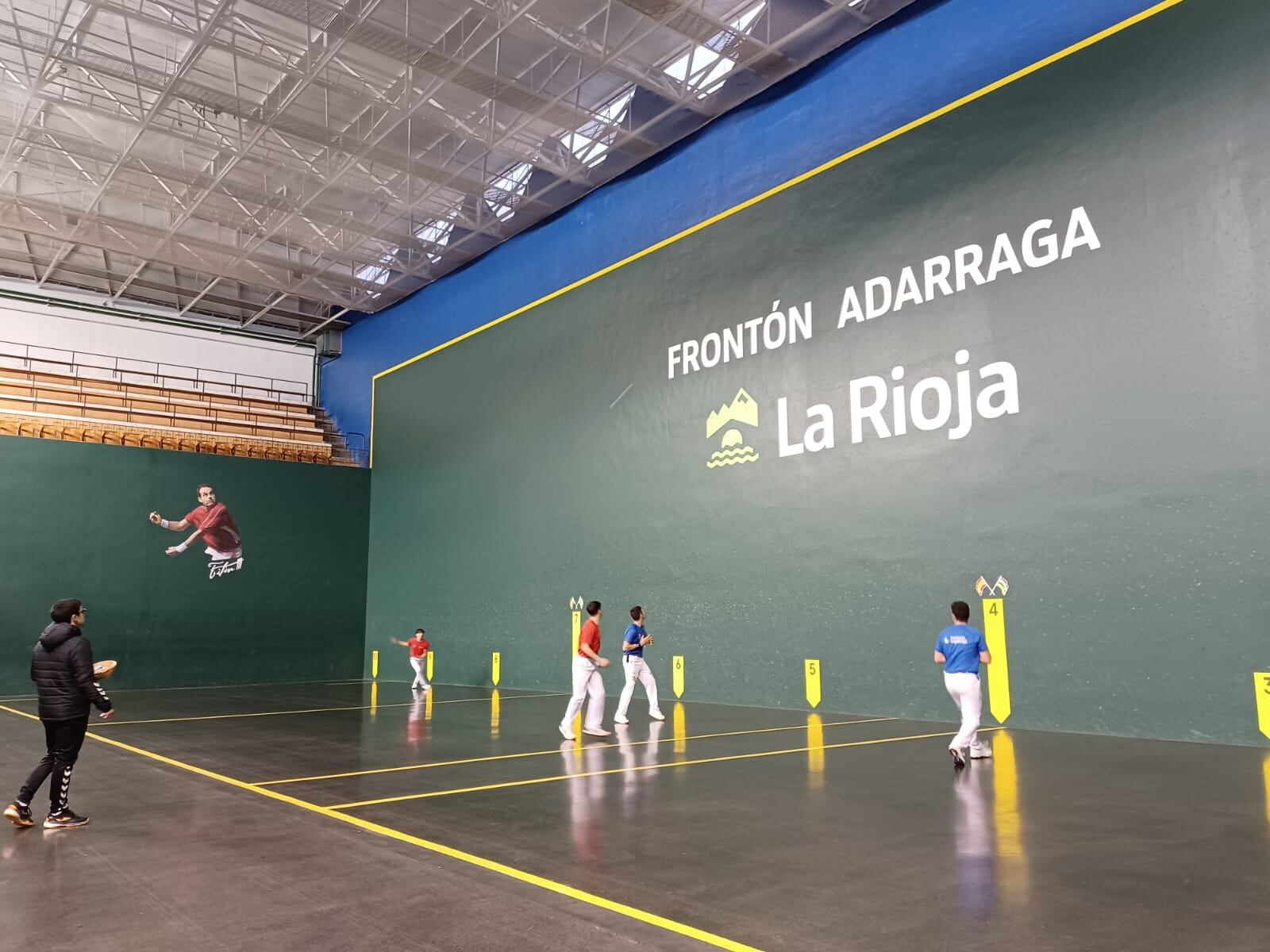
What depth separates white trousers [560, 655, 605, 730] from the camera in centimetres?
930

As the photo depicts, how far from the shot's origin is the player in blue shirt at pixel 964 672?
7.30 metres

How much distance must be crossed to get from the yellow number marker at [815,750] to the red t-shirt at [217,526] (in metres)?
13.5

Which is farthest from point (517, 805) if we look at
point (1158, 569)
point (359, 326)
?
point (359, 326)

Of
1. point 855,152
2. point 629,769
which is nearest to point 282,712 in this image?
point 629,769

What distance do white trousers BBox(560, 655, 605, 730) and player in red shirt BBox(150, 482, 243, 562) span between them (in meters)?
12.5

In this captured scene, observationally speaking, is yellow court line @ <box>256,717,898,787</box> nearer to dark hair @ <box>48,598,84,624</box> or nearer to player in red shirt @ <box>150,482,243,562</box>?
dark hair @ <box>48,598,84,624</box>

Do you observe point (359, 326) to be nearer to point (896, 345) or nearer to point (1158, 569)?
point (896, 345)

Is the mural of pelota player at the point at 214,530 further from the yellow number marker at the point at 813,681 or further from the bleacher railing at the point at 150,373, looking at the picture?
the yellow number marker at the point at 813,681

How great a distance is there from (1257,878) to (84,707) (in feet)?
20.1

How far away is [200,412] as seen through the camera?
22.9 m

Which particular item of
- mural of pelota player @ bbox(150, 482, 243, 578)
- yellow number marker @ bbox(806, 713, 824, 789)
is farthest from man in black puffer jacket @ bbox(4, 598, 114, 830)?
mural of pelota player @ bbox(150, 482, 243, 578)

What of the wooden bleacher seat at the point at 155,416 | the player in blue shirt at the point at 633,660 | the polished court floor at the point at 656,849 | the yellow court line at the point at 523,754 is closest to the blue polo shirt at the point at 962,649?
the polished court floor at the point at 656,849

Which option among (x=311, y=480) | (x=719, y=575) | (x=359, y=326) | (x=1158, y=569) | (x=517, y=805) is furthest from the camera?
(x=359, y=326)

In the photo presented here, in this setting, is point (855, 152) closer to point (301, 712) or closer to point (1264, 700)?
point (1264, 700)
